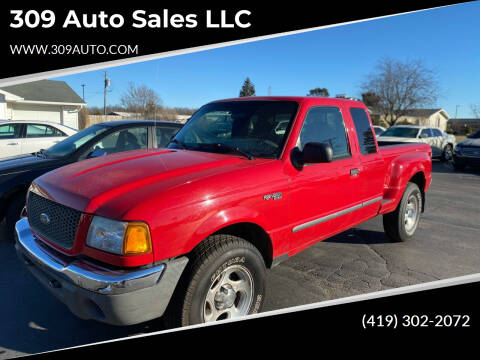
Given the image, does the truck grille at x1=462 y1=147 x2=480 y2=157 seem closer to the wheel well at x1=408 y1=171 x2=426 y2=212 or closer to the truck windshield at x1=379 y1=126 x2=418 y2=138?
the truck windshield at x1=379 y1=126 x2=418 y2=138

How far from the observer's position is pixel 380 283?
3953 mm

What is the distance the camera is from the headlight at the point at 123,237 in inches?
89.0

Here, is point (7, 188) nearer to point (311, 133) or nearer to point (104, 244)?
point (104, 244)

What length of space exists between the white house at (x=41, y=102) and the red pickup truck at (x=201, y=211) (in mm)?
21101

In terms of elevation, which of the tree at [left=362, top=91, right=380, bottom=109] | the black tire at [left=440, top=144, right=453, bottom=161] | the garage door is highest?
the tree at [left=362, top=91, right=380, bottom=109]

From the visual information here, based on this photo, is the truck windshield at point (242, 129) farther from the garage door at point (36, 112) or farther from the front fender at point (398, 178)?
the garage door at point (36, 112)

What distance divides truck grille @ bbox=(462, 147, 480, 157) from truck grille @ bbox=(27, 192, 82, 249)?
15198 mm

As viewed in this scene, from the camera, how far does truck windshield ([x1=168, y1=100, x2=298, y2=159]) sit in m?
3.35

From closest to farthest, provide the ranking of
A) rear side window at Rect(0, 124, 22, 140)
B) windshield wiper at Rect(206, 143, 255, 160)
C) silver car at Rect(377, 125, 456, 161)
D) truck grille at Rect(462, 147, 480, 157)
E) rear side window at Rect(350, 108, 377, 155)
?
windshield wiper at Rect(206, 143, 255, 160)
rear side window at Rect(350, 108, 377, 155)
rear side window at Rect(0, 124, 22, 140)
truck grille at Rect(462, 147, 480, 157)
silver car at Rect(377, 125, 456, 161)

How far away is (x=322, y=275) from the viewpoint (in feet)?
13.5

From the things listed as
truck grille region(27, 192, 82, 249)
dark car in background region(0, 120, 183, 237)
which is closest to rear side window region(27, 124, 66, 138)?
dark car in background region(0, 120, 183, 237)

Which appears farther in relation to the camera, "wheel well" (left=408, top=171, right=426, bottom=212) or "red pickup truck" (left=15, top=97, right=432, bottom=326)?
"wheel well" (left=408, top=171, right=426, bottom=212)

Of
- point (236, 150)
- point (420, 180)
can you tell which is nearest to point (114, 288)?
point (236, 150)

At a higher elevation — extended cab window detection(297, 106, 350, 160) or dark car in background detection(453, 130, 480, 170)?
extended cab window detection(297, 106, 350, 160)
